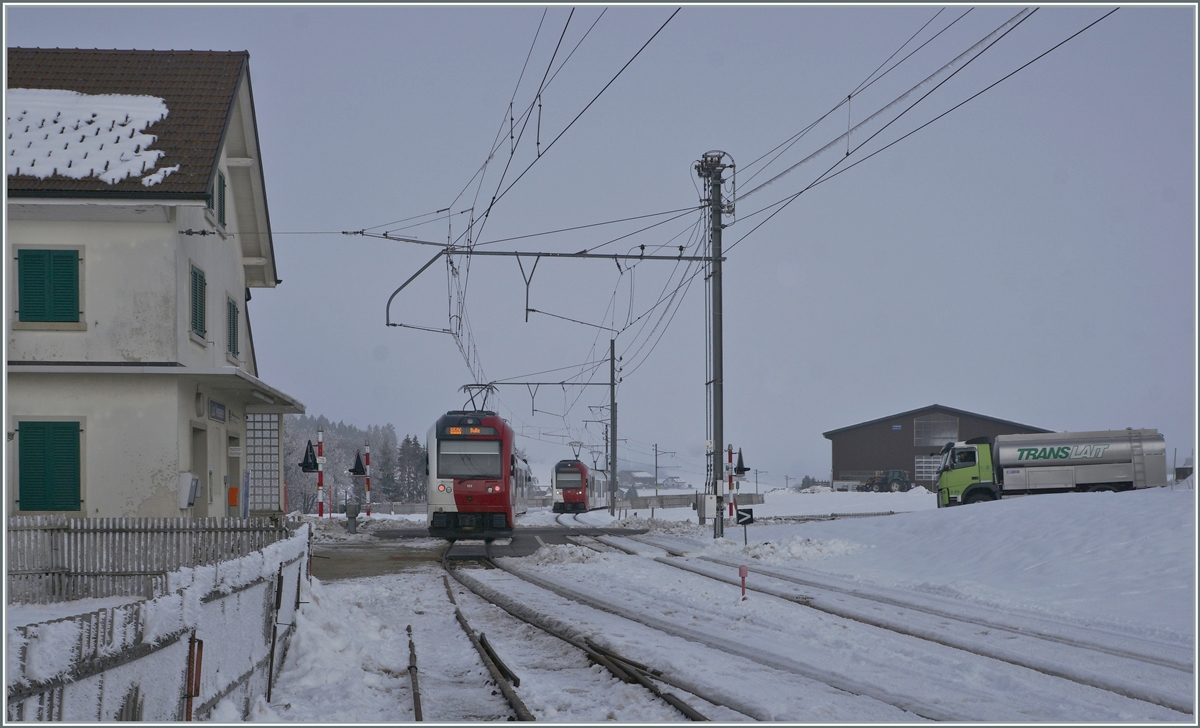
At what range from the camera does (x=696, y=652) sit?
980 cm

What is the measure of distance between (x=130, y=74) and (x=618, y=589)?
46.5 feet

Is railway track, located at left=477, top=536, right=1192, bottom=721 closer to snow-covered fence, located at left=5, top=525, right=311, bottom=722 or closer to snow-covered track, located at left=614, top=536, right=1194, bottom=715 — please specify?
snow-covered track, located at left=614, top=536, right=1194, bottom=715

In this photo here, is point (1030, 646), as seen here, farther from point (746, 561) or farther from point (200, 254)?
point (200, 254)

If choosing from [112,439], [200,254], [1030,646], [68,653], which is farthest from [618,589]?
[68,653]

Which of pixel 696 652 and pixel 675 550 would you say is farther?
pixel 675 550

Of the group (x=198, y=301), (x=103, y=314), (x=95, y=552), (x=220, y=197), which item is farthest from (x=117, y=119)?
(x=95, y=552)

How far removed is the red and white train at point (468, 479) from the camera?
2469 cm

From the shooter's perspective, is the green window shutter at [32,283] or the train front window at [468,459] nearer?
the green window shutter at [32,283]

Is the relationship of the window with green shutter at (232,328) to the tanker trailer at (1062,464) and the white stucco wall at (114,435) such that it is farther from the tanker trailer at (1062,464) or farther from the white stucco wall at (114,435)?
the tanker trailer at (1062,464)

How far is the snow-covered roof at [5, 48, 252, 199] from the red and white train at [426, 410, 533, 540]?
8744 mm

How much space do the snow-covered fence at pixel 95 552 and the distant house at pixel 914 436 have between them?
209 ft

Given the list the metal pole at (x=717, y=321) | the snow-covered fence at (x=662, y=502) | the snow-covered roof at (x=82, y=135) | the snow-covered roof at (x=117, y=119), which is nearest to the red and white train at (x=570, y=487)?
the snow-covered fence at (x=662, y=502)

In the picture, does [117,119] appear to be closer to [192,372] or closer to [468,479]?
[192,372]

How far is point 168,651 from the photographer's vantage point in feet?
18.8
